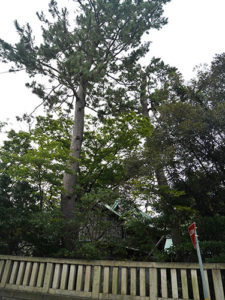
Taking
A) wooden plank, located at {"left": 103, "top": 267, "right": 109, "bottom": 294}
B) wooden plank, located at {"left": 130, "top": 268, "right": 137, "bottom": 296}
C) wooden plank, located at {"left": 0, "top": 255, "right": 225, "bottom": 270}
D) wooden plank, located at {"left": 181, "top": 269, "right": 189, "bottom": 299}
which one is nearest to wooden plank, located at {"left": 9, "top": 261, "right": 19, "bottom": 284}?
wooden plank, located at {"left": 0, "top": 255, "right": 225, "bottom": 270}

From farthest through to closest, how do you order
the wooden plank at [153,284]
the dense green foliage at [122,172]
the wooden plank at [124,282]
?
the dense green foliage at [122,172] → the wooden plank at [124,282] → the wooden plank at [153,284]

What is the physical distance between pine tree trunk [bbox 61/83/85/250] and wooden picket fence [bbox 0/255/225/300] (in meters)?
1.29

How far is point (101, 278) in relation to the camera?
14.2ft

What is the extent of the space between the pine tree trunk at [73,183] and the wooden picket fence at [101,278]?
1.29m

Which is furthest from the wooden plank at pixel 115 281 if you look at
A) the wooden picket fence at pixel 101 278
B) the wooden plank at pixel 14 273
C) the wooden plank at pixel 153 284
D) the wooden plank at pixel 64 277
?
the wooden plank at pixel 14 273

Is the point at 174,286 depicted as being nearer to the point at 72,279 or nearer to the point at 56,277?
the point at 72,279

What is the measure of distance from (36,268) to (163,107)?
18.6ft

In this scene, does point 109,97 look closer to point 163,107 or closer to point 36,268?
point 163,107

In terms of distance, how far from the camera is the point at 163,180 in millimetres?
6297

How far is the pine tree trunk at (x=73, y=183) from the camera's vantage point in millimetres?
5973

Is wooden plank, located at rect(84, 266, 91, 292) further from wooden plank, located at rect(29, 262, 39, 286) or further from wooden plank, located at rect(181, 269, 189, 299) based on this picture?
wooden plank, located at rect(181, 269, 189, 299)

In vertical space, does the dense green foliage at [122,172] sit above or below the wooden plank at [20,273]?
above

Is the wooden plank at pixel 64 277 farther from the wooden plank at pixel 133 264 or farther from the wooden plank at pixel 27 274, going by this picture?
the wooden plank at pixel 27 274

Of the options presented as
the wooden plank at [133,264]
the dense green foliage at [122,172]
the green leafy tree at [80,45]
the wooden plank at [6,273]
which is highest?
the green leafy tree at [80,45]
